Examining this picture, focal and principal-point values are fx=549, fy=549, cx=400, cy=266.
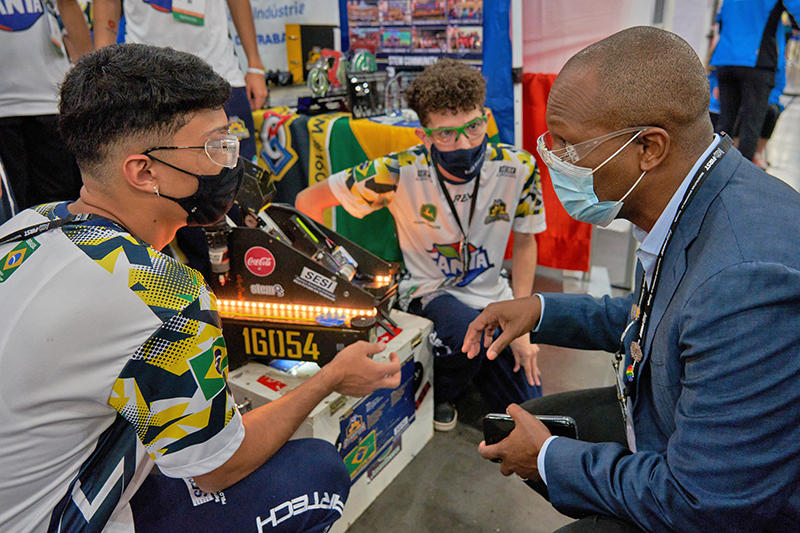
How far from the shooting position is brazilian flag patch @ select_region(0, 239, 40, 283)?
1126mm

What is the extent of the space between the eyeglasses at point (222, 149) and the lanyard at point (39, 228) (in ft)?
0.95

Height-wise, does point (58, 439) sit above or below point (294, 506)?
above

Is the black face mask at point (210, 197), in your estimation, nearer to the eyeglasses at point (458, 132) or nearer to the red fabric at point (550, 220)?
the eyeglasses at point (458, 132)

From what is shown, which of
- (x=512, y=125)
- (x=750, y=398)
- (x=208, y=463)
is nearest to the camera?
(x=750, y=398)

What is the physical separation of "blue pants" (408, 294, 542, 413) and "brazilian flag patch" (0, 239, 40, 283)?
5.07ft

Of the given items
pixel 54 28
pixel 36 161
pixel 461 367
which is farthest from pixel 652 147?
pixel 36 161

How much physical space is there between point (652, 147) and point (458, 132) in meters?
1.17

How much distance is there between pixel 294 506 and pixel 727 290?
1.10 m

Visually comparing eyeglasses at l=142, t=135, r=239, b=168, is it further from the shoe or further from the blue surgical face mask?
the shoe

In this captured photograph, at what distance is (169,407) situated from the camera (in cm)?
112

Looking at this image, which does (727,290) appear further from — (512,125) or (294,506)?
(512,125)

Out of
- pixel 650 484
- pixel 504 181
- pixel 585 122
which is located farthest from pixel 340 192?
pixel 650 484

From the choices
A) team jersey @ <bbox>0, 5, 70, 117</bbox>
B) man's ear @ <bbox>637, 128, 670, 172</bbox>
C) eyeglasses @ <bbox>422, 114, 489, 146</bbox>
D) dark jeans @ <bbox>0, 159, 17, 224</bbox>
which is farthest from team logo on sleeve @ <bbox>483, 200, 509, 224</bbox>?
team jersey @ <bbox>0, 5, 70, 117</bbox>

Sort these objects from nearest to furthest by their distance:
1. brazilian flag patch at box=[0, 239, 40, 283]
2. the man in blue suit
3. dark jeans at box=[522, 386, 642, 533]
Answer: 1. the man in blue suit
2. brazilian flag patch at box=[0, 239, 40, 283]
3. dark jeans at box=[522, 386, 642, 533]
